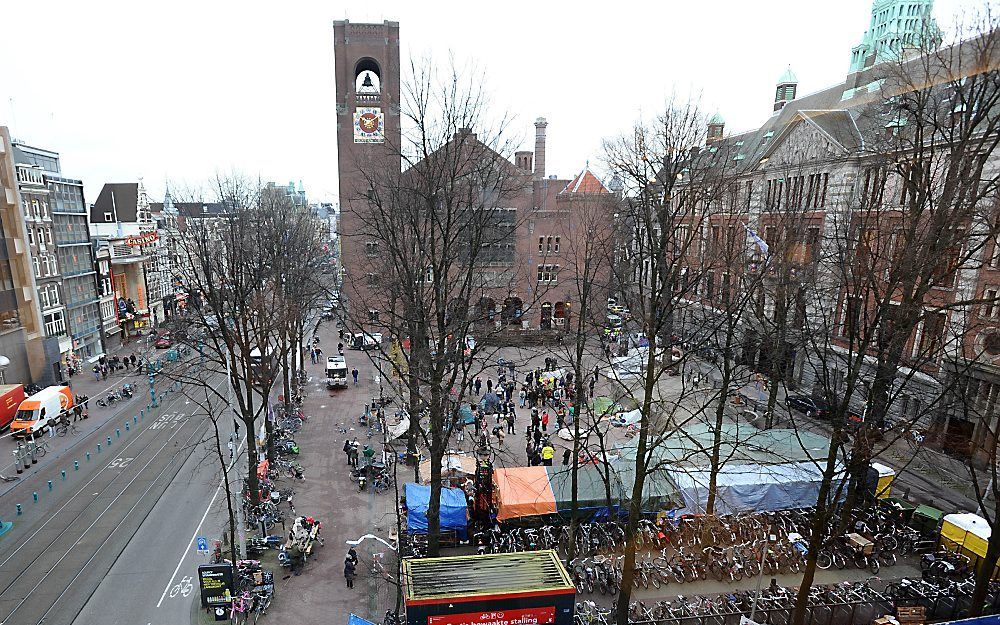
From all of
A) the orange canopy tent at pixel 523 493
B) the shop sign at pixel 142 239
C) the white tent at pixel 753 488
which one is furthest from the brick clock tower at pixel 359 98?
the white tent at pixel 753 488

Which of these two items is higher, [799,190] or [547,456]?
[799,190]

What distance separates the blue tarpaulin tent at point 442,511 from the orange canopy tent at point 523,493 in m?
1.29

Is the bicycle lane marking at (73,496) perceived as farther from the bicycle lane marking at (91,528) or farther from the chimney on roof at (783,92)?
the chimney on roof at (783,92)

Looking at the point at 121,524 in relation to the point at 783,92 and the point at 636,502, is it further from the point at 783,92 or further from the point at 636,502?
the point at 783,92

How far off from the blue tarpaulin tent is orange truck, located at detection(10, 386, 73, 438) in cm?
2269

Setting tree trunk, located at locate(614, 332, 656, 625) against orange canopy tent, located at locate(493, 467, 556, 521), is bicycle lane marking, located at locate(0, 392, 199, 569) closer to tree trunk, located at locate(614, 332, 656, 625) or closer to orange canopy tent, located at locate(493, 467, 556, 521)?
orange canopy tent, located at locate(493, 467, 556, 521)

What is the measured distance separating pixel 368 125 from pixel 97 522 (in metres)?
36.9

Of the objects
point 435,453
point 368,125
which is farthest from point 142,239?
point 435,453

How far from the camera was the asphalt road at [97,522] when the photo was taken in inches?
606

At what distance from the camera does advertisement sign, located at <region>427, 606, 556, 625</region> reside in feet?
35.6

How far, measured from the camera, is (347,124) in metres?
46.6

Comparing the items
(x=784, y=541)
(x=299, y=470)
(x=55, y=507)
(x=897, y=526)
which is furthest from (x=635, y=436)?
(x=55, y=507)

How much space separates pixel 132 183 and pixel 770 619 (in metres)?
72.6

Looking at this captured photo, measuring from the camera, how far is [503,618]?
11055mm
